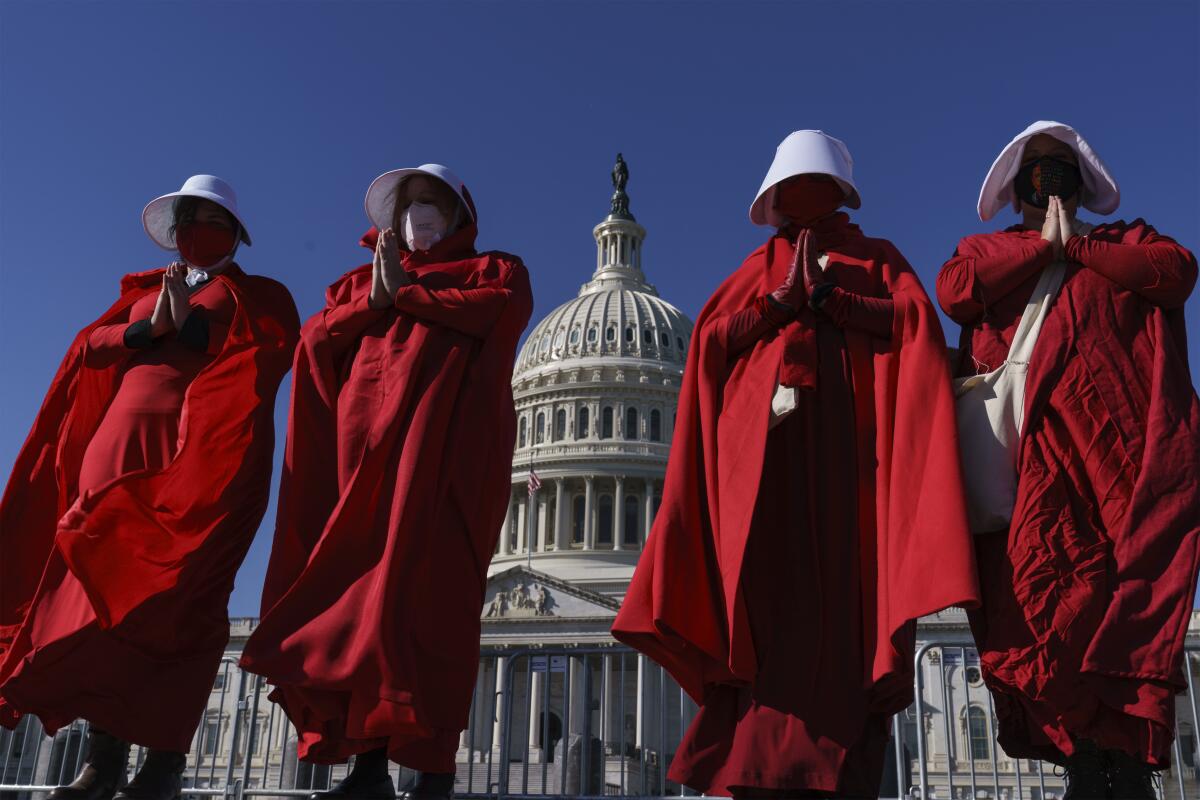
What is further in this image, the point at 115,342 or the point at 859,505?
the point at 115,342

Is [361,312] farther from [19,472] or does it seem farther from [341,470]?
[19,472]

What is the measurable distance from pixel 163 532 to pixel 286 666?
42.2 inches

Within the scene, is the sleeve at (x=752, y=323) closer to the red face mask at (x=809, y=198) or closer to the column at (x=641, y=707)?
the red face mask at (x=809, y=198)

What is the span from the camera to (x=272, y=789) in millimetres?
7539

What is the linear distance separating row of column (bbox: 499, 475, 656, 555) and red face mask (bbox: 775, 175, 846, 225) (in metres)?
60.7

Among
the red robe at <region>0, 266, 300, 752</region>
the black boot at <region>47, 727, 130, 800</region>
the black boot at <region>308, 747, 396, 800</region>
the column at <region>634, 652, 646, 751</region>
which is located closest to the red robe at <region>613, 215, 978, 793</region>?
the black boot at <region>308, 747, 396, 800</region>

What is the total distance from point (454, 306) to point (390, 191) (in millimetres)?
992

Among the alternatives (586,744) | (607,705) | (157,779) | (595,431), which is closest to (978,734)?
(607,705)

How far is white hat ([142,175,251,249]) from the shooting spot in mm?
6320

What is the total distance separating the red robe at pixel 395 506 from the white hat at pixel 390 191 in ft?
0.77

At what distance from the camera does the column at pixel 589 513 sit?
66.1 metres

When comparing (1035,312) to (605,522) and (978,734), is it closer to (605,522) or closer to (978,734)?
(978,734)

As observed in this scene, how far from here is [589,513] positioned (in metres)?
66.9

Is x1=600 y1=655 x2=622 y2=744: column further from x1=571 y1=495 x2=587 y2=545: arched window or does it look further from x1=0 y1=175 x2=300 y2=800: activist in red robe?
x1=571 y1=495 x2=587 y2=545: arched window
